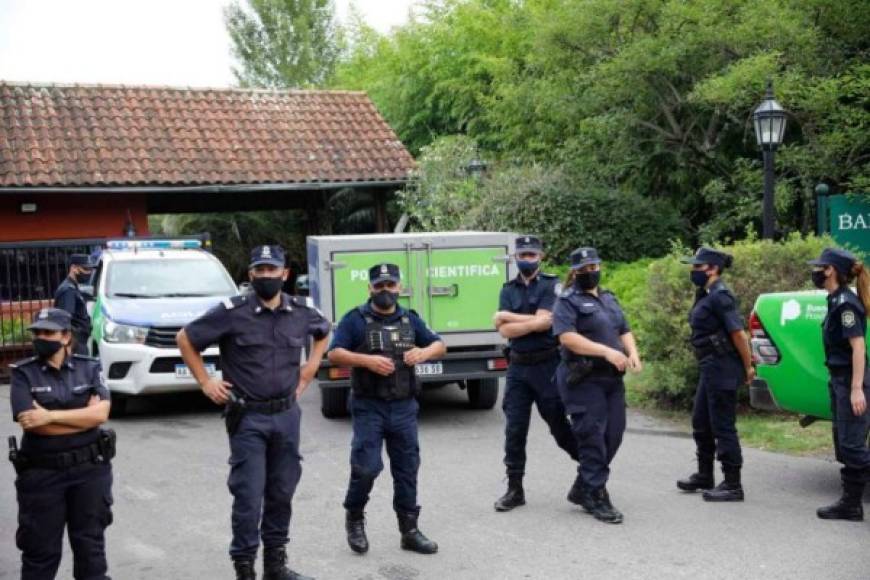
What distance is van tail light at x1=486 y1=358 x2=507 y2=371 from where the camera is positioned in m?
10.9

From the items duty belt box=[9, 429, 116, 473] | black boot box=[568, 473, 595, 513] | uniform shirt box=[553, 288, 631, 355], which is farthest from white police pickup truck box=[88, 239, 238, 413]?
duty belt box=[9, 429, 116, 473]

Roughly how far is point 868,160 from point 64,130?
565 inches

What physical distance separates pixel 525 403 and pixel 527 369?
9.3 inches

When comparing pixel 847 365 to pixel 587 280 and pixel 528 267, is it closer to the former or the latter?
pixel 587 280

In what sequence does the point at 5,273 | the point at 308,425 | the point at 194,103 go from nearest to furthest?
1. the point at 308,425
2. the point at 5,273
3. the point at 194,103

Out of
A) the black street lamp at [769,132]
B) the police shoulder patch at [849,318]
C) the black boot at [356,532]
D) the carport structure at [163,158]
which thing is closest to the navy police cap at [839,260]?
the police shoulder patch at [849,318]

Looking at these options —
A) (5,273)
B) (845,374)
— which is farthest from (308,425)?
(5,273)

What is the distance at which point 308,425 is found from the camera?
36.2 ft

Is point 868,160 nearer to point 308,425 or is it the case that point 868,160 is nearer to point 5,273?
point 308,425

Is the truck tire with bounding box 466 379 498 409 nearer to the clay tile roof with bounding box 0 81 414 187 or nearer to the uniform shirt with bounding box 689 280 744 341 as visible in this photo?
the uniform shirt with bounding box 689 280 744 341

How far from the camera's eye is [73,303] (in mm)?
11219

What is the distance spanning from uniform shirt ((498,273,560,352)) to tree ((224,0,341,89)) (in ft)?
152

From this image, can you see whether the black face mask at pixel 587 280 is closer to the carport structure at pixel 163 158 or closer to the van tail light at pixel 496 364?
the van tail light at pixel 496 364

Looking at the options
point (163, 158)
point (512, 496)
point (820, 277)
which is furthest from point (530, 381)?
point (163, 158)
